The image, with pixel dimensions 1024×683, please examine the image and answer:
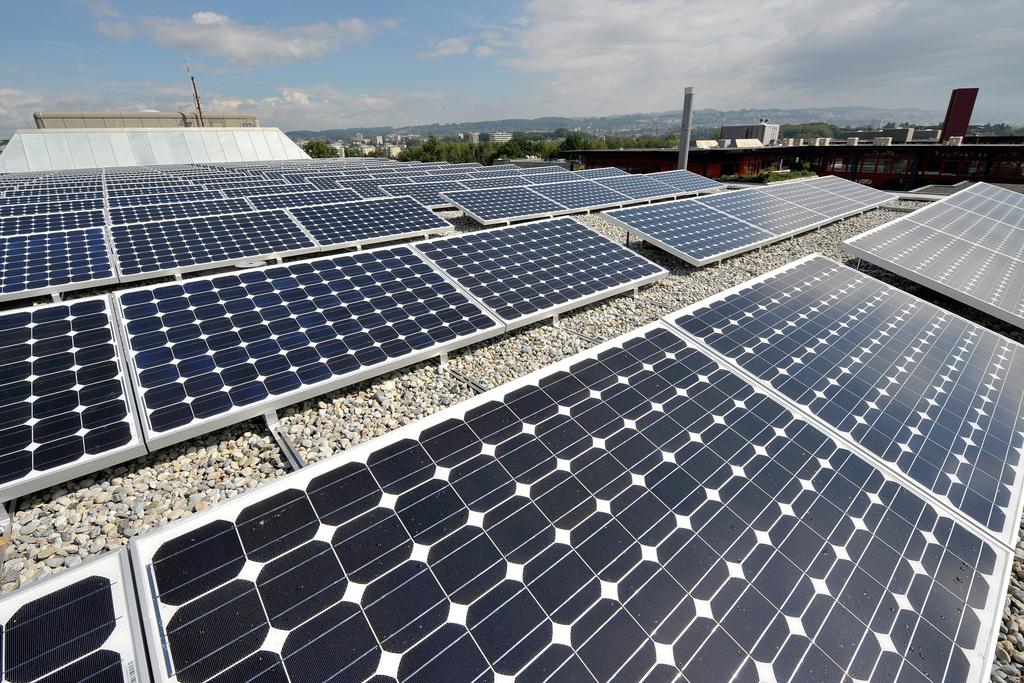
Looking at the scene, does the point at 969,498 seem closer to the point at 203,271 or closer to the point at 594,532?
the point at 594,532

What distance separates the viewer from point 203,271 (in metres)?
15.3

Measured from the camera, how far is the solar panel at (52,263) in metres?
12.7

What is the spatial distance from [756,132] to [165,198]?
98682 millimetres

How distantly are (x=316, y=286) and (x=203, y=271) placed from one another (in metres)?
7.30

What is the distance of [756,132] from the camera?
88.1 metres

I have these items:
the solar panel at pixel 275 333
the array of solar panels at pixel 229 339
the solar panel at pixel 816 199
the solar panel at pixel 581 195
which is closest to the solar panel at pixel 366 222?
the array of solar panels at pixel 229 339

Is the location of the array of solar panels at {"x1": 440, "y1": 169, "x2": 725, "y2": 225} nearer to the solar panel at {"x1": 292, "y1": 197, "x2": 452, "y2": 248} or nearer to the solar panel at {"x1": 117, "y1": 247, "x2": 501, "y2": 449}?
the solar panel at {"x1": 292, "y1": 197, "x2": 452, "y2": 248}

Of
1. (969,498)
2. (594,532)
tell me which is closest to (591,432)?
(594,532)

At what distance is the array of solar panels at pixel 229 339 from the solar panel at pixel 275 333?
0.03m

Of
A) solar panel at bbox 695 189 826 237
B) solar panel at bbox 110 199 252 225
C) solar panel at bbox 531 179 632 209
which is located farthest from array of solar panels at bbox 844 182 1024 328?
solar panel at bbox 110 199 252 225

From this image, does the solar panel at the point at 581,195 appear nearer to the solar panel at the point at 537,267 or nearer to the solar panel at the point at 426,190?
the solar panel at the point at 426,190

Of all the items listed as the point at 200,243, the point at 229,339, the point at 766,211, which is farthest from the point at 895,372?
the point at 200,243

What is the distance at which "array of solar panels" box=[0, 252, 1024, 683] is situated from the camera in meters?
3.91

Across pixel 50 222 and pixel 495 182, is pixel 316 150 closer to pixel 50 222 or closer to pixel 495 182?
pixel 495 182
